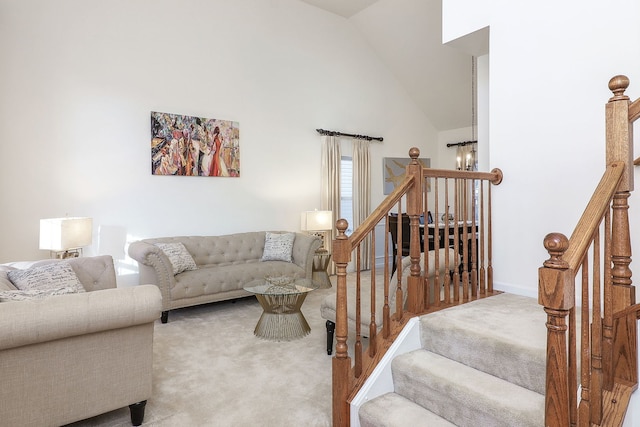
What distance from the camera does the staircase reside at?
1789 mm

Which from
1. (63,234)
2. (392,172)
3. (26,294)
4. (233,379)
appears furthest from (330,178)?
(26,294)

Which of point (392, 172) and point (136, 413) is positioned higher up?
point (392, 172)

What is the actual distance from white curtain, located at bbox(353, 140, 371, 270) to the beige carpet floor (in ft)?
9.37

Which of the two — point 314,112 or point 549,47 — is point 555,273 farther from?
point 314,112

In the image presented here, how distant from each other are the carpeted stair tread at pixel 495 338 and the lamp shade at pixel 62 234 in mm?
3187

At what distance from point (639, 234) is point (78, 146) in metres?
5.04

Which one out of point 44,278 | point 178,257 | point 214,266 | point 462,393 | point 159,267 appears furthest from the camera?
point 214,266

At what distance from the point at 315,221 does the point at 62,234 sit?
123 inches

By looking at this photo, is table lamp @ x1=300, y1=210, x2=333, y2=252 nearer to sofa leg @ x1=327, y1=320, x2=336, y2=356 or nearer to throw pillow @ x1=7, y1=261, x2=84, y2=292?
sofa leg @ x1=327, y1=320, x2=336, y2=356

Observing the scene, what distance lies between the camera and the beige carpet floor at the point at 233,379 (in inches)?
89.7

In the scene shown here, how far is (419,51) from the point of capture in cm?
647

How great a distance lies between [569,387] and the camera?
1285 millimetres

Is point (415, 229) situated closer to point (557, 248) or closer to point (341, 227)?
point (341, 227)

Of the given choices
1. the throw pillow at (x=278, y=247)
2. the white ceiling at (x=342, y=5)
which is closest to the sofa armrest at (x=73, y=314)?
the throw pillow at (x=278, y=247)
